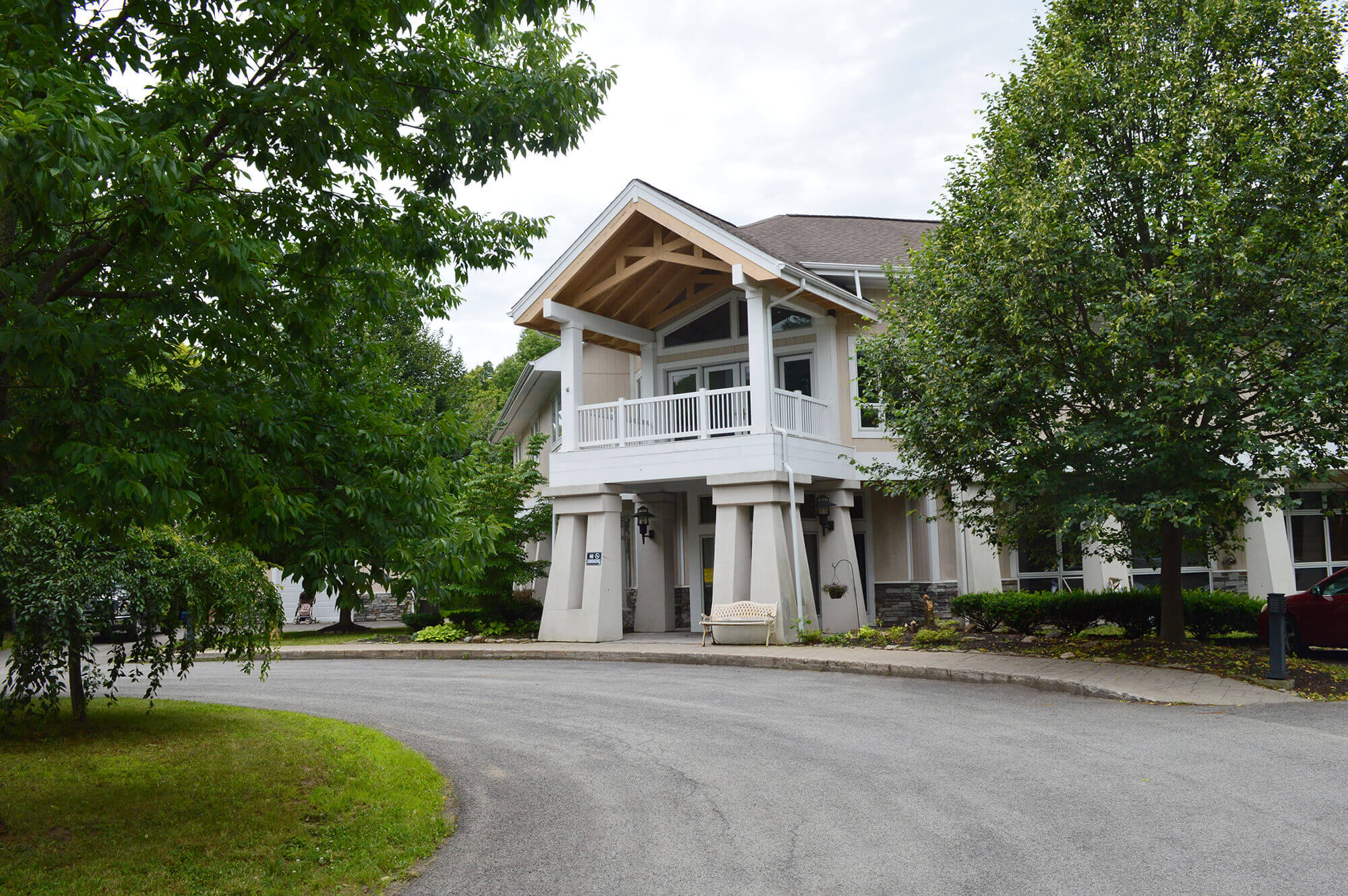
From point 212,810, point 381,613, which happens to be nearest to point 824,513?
point 212,810

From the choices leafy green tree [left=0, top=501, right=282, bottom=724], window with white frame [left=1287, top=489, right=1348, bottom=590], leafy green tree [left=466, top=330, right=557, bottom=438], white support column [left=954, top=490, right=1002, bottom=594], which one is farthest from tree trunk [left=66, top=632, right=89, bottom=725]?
leafy green tree [left=466, top=330, right=557, bottom=438]

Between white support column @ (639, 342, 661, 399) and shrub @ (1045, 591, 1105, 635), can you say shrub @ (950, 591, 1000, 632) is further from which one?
white support column @ (639, 342, 661, 399)

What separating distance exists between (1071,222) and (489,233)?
7774 mm

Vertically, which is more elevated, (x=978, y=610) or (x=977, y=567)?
(x=977, y=567)

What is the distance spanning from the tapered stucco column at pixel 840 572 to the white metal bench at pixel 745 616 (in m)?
2.34

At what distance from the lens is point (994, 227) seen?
13.4 metres

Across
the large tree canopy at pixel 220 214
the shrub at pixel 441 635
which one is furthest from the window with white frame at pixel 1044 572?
the large tree canopy at pixel 220 214

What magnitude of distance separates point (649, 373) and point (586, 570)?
487 centimetres

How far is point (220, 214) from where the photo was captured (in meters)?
5.70

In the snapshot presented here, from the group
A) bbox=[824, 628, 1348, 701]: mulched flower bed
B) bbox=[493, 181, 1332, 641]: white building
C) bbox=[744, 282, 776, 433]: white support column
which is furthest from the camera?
bbox=[493, 181, 1332, 641]: white building

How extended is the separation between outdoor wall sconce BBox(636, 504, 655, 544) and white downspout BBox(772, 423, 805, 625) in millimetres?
3882

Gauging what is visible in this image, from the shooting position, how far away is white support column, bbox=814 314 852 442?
20.6 meters

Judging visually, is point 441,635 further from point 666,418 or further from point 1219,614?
point 1219,614

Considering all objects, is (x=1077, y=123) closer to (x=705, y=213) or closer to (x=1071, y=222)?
(x=1071, y=222)
